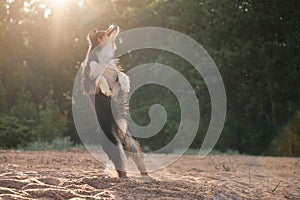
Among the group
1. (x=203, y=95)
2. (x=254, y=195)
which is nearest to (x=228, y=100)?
(x=203, y=95)

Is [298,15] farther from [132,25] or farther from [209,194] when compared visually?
[209,194]

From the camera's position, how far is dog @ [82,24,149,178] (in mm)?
6082

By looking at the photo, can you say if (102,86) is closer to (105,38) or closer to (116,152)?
(105,38)

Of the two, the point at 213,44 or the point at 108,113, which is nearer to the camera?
the point at 108,113

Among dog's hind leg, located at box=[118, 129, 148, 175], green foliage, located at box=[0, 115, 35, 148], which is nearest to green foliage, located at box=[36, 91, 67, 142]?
green foliage, located at box=[0, 115, 35, 148]

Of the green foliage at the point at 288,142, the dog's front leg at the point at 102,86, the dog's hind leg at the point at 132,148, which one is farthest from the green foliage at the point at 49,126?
the dog's front leg at the point at 102,86

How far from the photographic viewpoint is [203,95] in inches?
746

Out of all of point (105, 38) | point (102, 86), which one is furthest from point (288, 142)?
point (102, 86)

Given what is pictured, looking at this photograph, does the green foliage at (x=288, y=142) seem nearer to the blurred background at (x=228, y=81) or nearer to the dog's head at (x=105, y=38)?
the blurred background at (x=228, y=81)

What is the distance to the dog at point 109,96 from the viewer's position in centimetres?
608

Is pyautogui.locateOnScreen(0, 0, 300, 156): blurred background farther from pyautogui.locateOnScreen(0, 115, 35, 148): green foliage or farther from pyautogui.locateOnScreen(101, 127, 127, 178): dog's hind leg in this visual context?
pyautogui.locateOnScreen(101, 127, 127, 178): dog's hind leg

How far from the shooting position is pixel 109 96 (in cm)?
618

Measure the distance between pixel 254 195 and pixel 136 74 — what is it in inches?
599

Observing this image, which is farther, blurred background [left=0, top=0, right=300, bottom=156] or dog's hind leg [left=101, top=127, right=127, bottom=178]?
blurred background [left=0, top=0, right=300, bottom=156]
